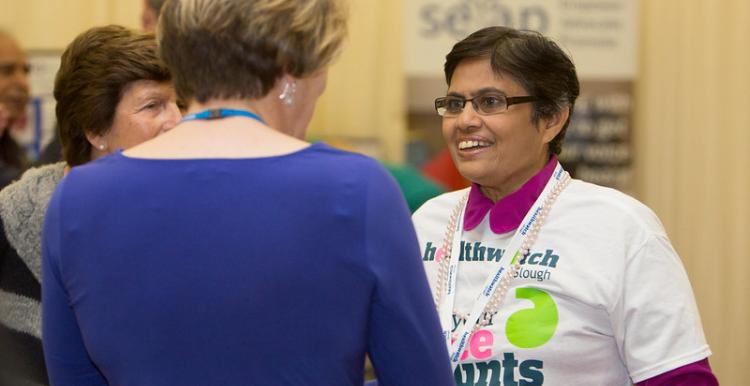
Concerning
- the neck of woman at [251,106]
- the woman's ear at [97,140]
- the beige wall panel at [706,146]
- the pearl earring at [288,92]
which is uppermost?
the pearl earring at [288,92]

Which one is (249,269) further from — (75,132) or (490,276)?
(75,132)

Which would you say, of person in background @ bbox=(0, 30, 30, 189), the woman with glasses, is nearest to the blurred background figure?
person in background @ bbox=(0, 30, 30, 189)

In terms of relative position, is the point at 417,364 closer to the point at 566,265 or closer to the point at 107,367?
the point at 107,367

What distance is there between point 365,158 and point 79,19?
14.4ft

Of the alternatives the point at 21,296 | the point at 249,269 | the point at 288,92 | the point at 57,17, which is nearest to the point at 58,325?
the point at 249,269

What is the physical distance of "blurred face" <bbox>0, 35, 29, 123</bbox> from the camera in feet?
13.2

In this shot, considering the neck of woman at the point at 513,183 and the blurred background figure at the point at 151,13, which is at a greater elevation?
the blurred background figure at the point at 151,13

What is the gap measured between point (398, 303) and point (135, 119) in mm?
1138

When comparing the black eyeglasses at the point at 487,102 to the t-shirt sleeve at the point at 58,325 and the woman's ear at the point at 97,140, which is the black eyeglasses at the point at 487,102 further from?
the t-shirt sleeve at the point at 58,325

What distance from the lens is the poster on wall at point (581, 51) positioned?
16.2ft

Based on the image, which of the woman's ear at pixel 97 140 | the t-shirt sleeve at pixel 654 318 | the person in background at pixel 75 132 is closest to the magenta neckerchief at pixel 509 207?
the t-shirt sleeve at pixel 654 318

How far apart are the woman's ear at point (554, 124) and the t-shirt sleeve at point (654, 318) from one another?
360 millimetres

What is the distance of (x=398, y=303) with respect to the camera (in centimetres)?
127

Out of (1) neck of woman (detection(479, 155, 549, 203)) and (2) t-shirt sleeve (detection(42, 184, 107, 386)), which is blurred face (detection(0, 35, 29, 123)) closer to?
(1) neck of woman (detection(479, 155, 549, 203))
